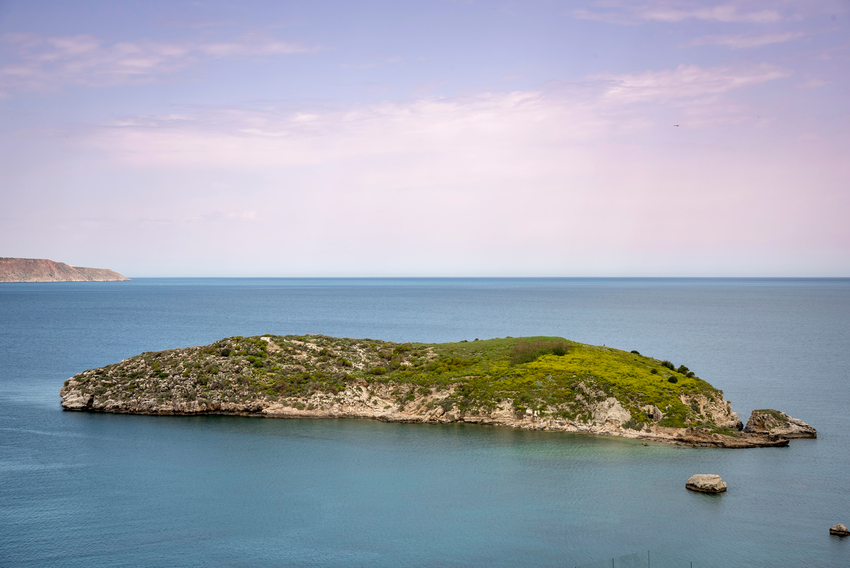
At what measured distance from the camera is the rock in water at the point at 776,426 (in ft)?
183

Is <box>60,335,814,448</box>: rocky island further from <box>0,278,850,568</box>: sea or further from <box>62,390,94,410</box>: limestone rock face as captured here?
<box>0,278,850,568</box>: sea

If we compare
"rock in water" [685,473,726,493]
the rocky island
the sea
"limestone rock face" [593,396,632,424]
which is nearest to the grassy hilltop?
the rocky island

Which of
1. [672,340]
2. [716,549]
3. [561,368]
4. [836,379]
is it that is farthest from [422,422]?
[672,340]

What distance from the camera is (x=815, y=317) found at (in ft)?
612

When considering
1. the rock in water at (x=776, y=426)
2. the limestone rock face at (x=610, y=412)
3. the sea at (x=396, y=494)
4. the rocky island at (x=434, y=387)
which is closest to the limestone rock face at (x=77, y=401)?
the rocky island at (x=434, y=387)

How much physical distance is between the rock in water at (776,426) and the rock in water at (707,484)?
1608cm

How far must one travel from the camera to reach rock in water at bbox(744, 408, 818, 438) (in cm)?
5581

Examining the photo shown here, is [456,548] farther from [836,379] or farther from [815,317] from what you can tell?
[815,317]

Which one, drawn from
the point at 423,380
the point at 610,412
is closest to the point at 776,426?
the point at 610,412

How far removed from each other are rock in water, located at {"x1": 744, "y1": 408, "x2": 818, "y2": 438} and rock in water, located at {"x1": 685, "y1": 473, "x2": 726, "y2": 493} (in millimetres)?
16075

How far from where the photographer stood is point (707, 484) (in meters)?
42.8

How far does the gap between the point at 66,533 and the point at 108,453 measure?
668 inches

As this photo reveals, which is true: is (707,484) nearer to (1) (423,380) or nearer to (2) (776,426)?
(2) (776,426)

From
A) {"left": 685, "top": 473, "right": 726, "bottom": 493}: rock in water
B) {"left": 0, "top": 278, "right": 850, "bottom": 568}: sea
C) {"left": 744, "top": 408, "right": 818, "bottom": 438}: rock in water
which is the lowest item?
{"left": 0, "top": 278, "right": 850, "bottom": 568}: sea
